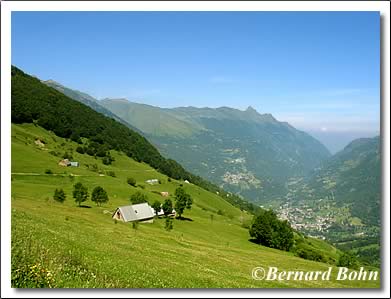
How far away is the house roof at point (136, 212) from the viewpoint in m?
76.6

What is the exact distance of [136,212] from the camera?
80812mm

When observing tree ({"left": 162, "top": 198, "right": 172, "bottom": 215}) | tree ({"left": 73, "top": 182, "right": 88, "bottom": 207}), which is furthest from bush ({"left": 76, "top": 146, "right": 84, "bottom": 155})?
tree ({"left": 73, "top": 182, "right": 88, "bottom": 207})

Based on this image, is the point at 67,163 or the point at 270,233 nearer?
the point at 270,233

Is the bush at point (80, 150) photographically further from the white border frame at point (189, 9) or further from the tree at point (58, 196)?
the white border frame at point (189, 9)

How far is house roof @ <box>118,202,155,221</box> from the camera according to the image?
76562mm

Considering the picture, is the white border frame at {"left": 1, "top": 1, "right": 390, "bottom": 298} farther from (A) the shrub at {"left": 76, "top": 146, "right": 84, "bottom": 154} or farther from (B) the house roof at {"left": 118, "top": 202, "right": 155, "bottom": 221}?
(A) the shrub at {"left": 76, "top": 146, "right": 84, "bottom": 154}

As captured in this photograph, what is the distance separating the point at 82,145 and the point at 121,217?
114 metres

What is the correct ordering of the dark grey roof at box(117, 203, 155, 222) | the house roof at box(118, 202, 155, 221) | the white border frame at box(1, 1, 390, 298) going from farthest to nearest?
the house roof at box(118, 202, 155, 221) < the dark grey roof at box(117, 203, 155, 222) < the white border frame at box(1, 1, 390, 298)

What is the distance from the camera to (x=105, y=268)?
14.7 metres

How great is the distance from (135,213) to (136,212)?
82 cm

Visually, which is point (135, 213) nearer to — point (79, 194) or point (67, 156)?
point (79, 194)

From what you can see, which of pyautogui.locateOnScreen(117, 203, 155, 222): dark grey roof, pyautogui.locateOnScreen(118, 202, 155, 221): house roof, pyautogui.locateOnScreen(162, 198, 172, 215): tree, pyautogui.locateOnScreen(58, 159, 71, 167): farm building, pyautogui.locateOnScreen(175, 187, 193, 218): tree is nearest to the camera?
pyautogui.locateOnScreen(117, 203, 155, 222): dark grey roof

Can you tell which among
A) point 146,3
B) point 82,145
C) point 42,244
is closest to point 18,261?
point 42,244

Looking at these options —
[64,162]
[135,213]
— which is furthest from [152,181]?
[135,213]
